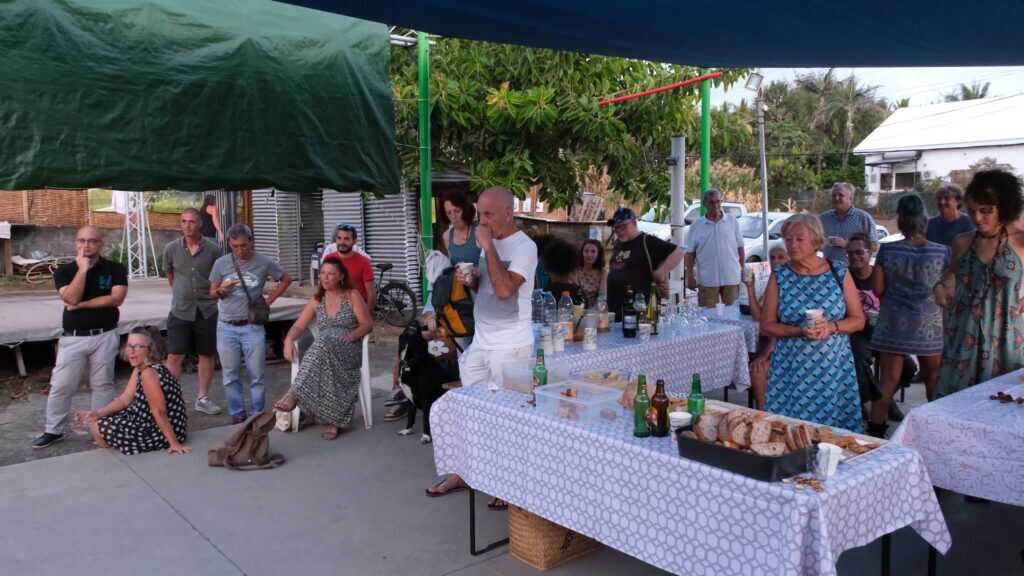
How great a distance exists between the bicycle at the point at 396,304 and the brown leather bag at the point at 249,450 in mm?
5554

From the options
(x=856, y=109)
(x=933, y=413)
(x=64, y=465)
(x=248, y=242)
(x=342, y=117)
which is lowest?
(x=64, y=465)

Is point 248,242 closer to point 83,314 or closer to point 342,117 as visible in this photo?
point 83,314

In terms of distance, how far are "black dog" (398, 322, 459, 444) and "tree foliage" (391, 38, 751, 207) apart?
3.50m

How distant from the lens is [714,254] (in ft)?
24.8

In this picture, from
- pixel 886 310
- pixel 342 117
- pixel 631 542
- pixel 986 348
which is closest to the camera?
pixel 631 542

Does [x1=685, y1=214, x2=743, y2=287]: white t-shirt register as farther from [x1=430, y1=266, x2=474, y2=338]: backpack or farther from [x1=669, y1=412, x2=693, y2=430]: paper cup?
[x1=669, y1=412, x2=693, y2=430]: paper cup

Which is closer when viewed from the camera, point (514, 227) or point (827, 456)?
point (827, 456)

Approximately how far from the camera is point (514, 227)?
375 centimetres

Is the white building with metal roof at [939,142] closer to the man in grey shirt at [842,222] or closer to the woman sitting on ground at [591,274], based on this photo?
the man in grey shirt at [842,222]

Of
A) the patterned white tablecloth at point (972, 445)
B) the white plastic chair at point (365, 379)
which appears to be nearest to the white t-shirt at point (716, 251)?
the white plastic chair at point (365, 379)

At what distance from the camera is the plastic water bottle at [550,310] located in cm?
493

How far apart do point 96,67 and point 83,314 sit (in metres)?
2.42

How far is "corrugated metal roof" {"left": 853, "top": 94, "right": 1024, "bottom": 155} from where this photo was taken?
71.5 ft

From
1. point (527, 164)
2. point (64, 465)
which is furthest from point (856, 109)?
point (64, 465)
